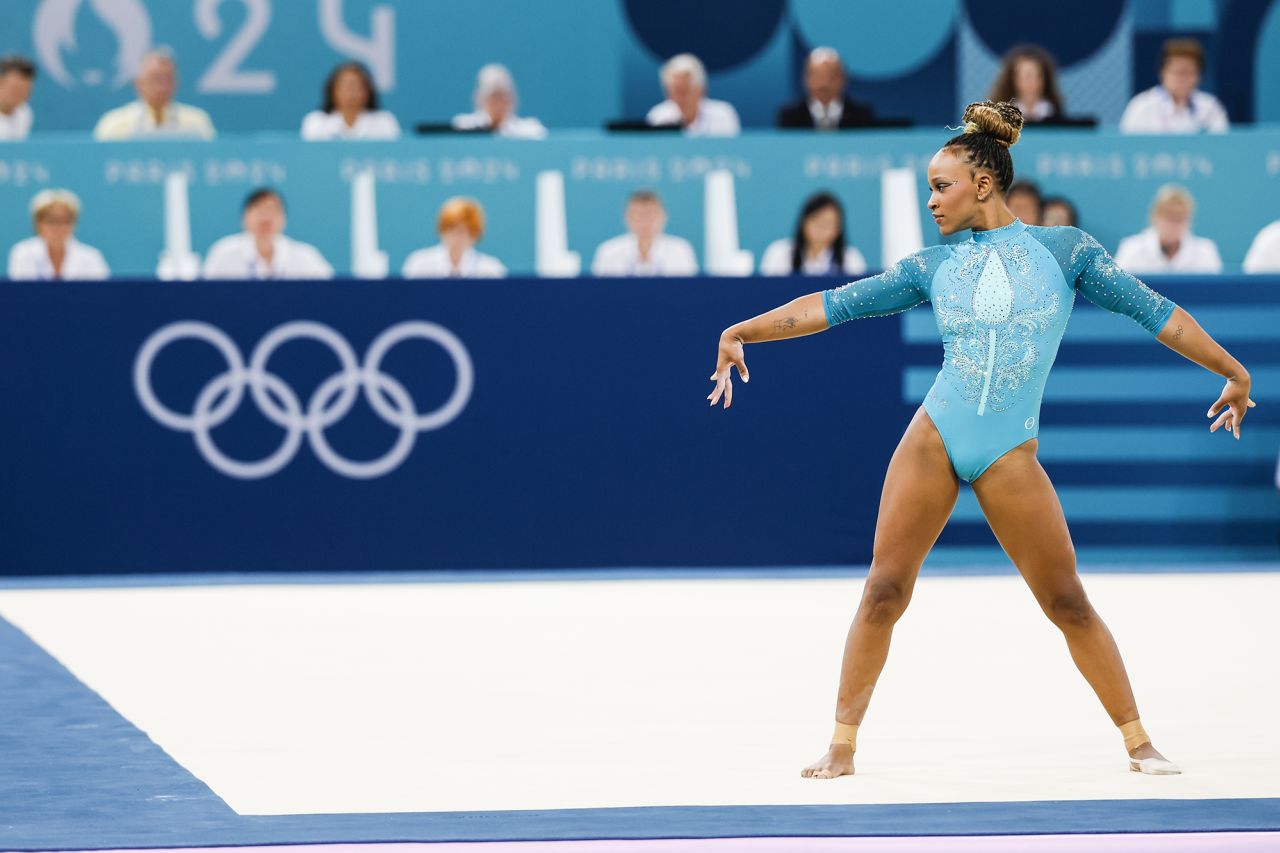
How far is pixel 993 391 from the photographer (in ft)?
15.8

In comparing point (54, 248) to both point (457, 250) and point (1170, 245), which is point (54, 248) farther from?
point (1170, 245)

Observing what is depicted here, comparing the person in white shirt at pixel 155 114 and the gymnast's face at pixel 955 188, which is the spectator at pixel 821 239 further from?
the gymnast's face at pixel 955 188

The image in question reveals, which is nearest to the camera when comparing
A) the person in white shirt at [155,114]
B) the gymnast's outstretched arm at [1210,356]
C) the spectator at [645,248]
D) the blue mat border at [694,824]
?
the blue mat border at [694,824]

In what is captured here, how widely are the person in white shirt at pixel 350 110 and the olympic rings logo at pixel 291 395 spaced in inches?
94.3

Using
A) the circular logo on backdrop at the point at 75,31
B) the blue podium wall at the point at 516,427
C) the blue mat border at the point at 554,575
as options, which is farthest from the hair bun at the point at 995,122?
the circular logo on backdrop at the point at 75,31

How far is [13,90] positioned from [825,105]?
4587 mm

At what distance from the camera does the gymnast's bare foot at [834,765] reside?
15.9 feet

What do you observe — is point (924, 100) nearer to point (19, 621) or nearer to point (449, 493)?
point (449, 493)

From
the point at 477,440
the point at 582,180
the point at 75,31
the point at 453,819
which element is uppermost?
the point at 75,31

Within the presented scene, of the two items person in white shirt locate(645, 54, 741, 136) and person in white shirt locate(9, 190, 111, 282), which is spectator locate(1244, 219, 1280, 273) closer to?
person in white shirt locate(645, 54, 741, 136)

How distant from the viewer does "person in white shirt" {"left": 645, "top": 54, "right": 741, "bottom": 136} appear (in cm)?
1123

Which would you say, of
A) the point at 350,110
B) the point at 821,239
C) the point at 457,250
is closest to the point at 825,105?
the point at 821,239

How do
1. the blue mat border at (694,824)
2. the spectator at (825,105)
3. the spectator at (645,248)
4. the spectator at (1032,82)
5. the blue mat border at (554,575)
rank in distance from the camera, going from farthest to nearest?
1. the spectator at (825,105)
2. the spectator at (1032,82)
3. the spectator at (645,248)
4. the blue mat border at (554,575)
5. the blue mat border at (694,824)

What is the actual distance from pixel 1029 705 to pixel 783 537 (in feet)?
11.3
